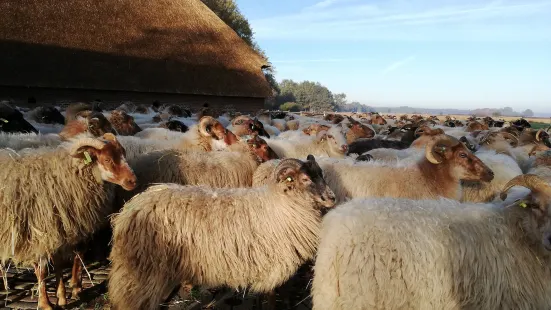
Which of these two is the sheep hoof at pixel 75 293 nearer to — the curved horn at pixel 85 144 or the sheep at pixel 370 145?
the curved horn at pixel 85 144

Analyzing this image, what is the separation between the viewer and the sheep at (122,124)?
910 centimetres

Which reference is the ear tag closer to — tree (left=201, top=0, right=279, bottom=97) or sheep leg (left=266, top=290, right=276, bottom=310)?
sheep leg (left=266, top=290, right=276, bottom=310)

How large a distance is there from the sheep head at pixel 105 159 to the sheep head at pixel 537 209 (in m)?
4.20

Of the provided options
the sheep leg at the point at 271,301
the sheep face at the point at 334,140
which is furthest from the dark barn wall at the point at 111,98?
the sheep leg at the point at 271,301

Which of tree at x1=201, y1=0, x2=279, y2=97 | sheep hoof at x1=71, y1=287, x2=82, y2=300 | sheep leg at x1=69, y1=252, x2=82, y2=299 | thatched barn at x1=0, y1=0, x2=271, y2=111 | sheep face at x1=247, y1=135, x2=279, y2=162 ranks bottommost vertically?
sheep hoof at x1=71, y1=287, x2=82, y2=300

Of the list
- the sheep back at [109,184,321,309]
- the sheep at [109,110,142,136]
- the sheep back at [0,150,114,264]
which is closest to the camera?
the sheep back at [109,184,321,309]

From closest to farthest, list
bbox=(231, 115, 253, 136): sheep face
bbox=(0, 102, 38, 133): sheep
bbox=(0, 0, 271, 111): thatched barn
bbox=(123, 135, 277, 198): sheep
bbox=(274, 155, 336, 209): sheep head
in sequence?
bbox=(274, 155, 336, 209): sheep head → bbox=(123, 135, 277, 198): sheep → bbox=(0, 102, 38, 133): sheep → bbox=(231, 115, 253, 136): sheep face → bbox=(0, 0, 271, 111): thatched barn

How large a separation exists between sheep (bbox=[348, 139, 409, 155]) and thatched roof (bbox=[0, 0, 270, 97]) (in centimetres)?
1660

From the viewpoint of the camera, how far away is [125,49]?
77.0 feet

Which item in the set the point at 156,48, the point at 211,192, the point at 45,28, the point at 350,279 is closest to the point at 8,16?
the point at 45,28

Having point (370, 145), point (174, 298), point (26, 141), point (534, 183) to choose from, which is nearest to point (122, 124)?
point (26, 141)

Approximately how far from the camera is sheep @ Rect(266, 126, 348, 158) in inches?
316

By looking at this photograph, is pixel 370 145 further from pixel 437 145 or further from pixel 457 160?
pixel 457 160

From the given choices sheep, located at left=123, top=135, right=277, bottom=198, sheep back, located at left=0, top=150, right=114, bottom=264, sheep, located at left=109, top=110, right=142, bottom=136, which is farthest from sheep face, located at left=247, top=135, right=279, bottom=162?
sheep, located at left=109, top=110, right=142, bottom=136
